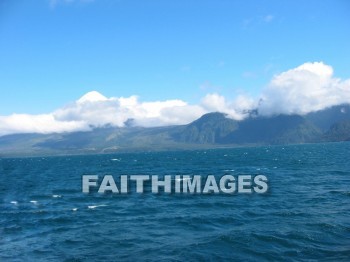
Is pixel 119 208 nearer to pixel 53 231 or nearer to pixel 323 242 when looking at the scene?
pixel 53 231

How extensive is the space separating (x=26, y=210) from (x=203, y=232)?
30925mm

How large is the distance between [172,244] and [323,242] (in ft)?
47.6

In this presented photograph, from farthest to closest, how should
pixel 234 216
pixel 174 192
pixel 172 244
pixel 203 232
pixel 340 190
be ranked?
pixel 174 192
pixel 340 190
pixel 234 216
pixel 203 232
pixel 172 244

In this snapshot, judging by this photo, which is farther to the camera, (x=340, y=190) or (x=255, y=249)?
(x=340, y=190)

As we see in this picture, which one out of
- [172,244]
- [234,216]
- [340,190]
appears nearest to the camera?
[172,244]

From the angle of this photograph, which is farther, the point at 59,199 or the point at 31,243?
the point at 59,199

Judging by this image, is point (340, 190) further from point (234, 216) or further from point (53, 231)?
point (53, 231)

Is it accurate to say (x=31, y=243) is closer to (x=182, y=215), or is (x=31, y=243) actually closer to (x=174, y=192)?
(x=182, y=215)

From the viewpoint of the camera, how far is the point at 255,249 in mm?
34875

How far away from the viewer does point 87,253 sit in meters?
35.1

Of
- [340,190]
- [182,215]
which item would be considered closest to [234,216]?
[182,215]

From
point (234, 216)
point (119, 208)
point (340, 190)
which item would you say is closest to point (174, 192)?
point (119, 208)

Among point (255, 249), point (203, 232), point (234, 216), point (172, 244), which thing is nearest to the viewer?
point (255, 249)

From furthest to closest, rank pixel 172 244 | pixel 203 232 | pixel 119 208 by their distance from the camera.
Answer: pixel 119 208 → pixel 203 232 → pixel 172 244
